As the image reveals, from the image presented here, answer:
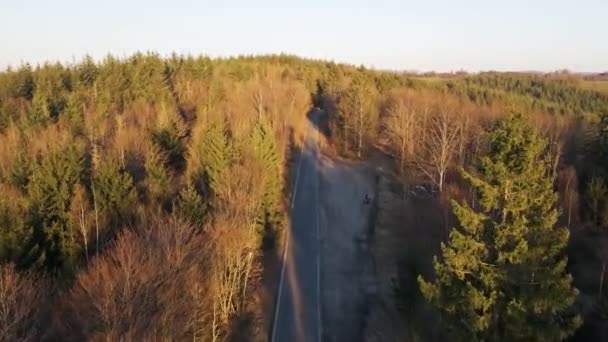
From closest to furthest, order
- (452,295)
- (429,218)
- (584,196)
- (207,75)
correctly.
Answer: (452,295), (429,218), (584,196), (207,75)

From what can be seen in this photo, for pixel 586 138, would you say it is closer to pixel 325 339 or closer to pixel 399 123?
pixel 399 123

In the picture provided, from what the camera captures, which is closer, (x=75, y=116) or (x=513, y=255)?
(x=513, y=255)

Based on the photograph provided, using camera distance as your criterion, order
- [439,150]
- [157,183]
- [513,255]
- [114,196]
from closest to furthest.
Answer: [513,255], [114,196], [157,183], [439,150]

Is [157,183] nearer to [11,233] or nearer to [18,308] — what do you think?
[11,233]

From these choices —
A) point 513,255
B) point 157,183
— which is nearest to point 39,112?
point 157,183

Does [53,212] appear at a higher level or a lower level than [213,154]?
lower

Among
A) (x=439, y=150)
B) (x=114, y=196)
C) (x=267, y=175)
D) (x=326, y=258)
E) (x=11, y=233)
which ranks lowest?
(x=326, y=258)

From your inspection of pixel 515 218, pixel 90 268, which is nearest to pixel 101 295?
pixel 90 268

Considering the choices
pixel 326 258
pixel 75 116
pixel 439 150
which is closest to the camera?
pixel 326 258
